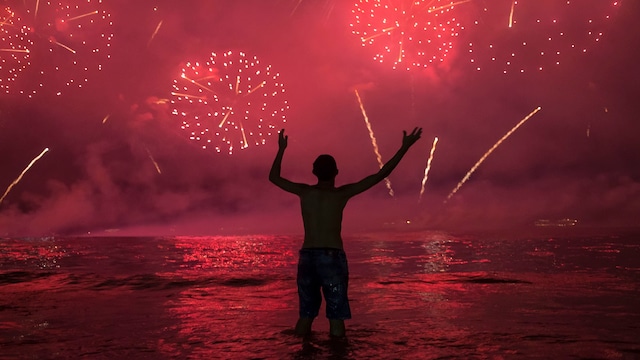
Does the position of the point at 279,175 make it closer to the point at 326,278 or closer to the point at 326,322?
the point at 326,278

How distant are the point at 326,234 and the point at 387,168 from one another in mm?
1057

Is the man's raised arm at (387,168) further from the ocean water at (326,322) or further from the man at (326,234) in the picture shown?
the ocean water at (326,322)

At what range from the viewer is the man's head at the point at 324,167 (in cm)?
789

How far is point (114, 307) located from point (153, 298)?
6.64 feet

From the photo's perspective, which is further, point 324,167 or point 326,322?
point 326,322

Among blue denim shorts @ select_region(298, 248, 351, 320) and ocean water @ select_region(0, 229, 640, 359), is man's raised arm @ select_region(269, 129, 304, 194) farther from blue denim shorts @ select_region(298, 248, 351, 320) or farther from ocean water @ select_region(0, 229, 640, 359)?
ocean water @ select_region(0, 229, 640, 359)

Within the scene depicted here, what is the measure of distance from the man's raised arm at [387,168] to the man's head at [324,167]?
0.27 m

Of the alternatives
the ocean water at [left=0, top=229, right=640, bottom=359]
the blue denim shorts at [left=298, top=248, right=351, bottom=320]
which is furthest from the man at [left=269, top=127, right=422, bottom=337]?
the ocean water at [left=0, top=229, right=640, bottom=359]

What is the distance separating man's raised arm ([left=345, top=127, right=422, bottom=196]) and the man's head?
266 mm

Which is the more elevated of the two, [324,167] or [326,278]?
[324,167]

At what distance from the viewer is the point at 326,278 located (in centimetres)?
771

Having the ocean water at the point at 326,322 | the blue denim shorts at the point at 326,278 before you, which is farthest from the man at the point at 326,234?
the ocean water at the point at 326,322

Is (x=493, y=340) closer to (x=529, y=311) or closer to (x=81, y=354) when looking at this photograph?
(x=529, y=311)

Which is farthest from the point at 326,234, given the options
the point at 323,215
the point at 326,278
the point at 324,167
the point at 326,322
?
the point at 326,322
